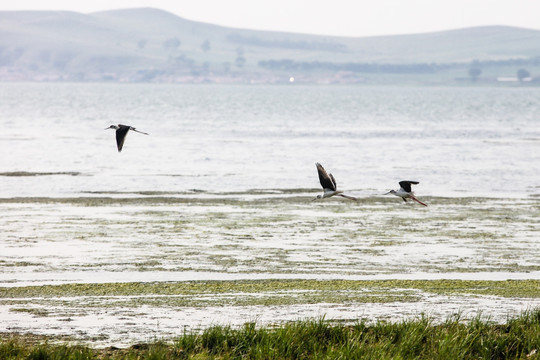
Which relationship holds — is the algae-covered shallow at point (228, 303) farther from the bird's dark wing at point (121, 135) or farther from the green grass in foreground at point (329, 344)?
the bird's dark wing at point (121, 135)

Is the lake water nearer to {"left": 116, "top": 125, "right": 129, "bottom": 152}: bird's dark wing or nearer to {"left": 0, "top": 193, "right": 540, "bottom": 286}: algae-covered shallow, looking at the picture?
{"left": 0, "top": 193, "right": 540, "bottom": 286}: algae-covered shallow

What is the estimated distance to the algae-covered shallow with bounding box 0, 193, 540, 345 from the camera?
553 inches

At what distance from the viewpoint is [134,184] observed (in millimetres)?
35031

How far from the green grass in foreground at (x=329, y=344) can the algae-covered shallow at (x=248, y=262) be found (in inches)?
30.5

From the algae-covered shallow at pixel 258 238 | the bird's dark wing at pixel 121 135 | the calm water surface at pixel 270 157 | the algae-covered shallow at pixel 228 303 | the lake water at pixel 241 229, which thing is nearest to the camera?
the algae-covered shallow at pixel 228 303

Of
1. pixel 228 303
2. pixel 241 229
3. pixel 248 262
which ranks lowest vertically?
pixel 241 229

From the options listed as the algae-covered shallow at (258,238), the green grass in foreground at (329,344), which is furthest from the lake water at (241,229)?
the green grass in foreground at (329,344)

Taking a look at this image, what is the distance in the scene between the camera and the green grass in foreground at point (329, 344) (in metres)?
10.9

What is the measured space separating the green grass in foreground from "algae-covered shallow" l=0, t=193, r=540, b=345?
0.77 metres

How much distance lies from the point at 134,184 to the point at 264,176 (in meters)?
5.63

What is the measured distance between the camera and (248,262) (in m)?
18.8

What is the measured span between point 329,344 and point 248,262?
7633 millimetres

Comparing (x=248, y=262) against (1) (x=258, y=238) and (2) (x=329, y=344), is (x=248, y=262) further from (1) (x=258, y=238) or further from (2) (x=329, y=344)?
(2) (x=329, y=344)

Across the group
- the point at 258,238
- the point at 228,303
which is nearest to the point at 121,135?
the point at 228,303
